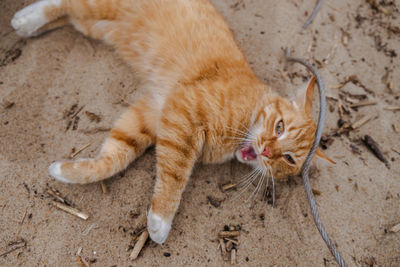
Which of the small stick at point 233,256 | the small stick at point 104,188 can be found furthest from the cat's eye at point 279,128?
the small stick at point 104,188

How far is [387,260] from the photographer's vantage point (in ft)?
7.01

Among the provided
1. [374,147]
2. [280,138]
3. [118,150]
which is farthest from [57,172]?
[374,147]

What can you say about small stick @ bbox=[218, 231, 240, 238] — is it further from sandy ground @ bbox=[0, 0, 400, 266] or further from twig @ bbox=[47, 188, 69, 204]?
twig @ bbox=[47, 188, 69, 204]

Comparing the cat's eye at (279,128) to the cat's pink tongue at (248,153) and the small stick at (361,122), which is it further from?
the small stick at (361,122)

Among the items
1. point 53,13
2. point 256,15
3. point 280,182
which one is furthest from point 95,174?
point 256,15

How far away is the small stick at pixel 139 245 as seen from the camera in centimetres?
186

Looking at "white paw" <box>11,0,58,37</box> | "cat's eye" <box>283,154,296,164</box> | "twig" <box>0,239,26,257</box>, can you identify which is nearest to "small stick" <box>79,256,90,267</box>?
"twig" <box>0,239,26,257</box>

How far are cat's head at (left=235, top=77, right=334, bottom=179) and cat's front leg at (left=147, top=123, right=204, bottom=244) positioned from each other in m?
0.47

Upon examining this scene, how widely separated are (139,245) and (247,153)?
114cm

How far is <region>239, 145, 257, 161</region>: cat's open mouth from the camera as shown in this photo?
2258 mm

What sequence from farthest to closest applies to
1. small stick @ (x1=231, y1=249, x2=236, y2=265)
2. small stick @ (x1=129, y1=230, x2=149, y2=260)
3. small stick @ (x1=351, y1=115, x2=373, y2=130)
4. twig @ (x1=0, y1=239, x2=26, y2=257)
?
small stick @ (x1=351, y1=115, x2=373, y2=130) < small stick @ (x1=231, y1=249, x2=236, y2=265) < small stick @ (x1=129, y1=230, x2=149, y2=260) < twig @ (x1=0, y1=239, x2=26, y2=257)

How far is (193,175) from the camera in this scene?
2324 mm

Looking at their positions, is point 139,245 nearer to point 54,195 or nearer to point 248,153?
point 54,195

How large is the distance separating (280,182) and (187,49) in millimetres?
1512
